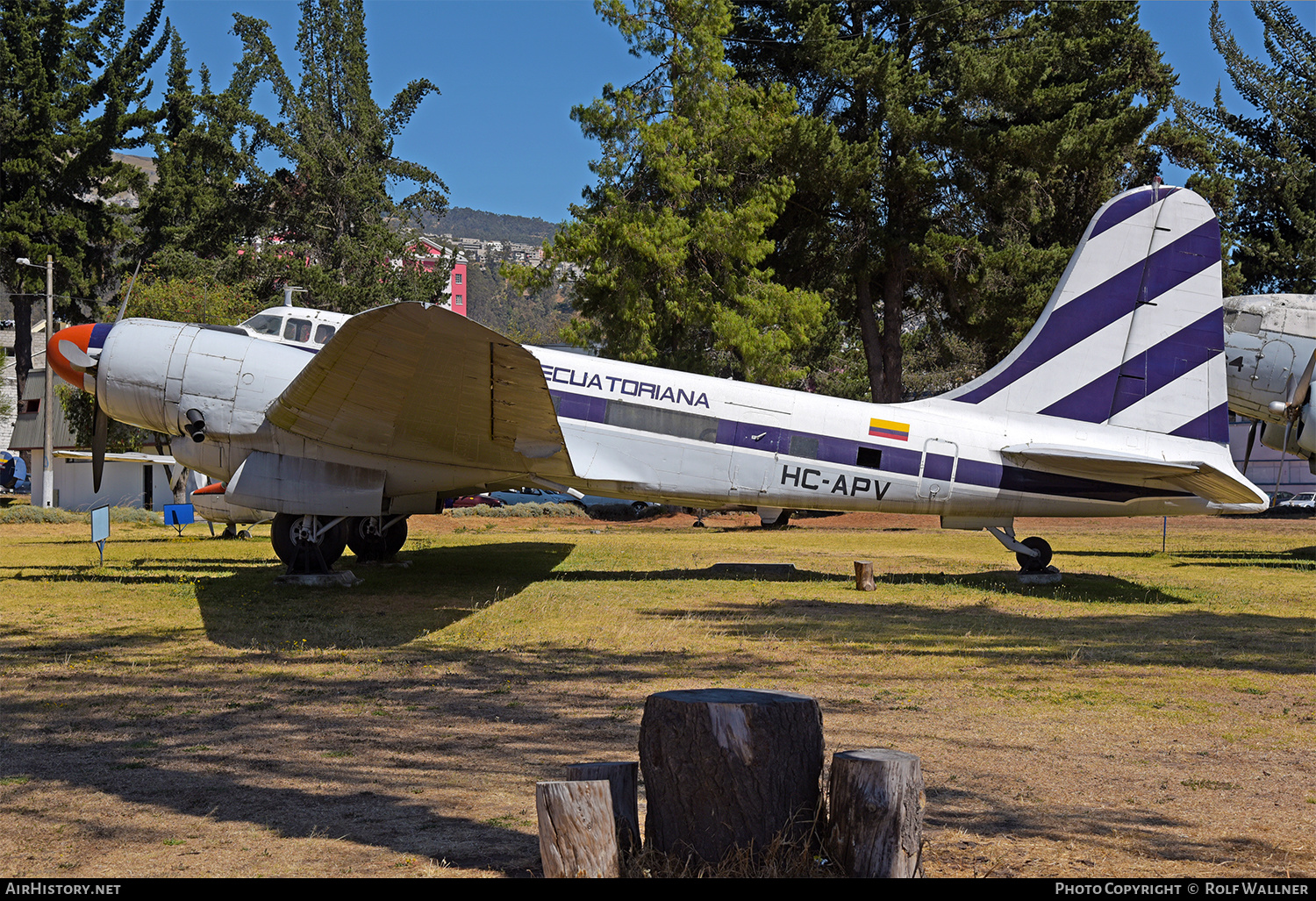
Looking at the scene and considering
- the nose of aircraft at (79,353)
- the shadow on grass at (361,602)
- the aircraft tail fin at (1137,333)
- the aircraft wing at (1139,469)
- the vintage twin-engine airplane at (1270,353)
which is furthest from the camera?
the vintage twin-engine airplane at (1270,353)

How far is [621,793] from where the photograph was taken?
4.43 metres

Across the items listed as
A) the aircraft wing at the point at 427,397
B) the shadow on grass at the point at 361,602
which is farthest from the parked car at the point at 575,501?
the aircraft wing at the point at 427,397

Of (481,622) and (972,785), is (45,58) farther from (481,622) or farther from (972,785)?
(972,785)

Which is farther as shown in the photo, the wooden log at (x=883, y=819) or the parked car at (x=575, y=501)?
the parked car at (x=575, y=501)

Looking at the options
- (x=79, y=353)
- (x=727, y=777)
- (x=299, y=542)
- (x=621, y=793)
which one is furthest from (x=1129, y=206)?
(x=79, y=353)

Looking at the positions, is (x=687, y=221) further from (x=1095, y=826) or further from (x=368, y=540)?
(x=1095, y=826)

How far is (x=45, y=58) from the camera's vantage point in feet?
182

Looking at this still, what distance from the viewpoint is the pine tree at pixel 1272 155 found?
131 feet

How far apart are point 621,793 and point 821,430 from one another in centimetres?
1127

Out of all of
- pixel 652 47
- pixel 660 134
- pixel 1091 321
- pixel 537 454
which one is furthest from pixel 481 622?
pixel 652 47

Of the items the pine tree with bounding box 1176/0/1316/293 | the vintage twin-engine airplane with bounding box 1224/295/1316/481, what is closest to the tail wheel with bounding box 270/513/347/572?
the vintage twin-engine airplane with bounding box 1224/295/1316/481

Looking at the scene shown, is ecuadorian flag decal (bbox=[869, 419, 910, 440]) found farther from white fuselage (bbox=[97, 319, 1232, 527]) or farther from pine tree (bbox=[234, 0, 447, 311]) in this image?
pine tree (bbox=[234, 0, 447, 311])

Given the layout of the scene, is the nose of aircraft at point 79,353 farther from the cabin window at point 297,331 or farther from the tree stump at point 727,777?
the tree stump at point 727,777

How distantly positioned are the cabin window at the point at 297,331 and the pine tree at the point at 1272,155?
38089 mm
